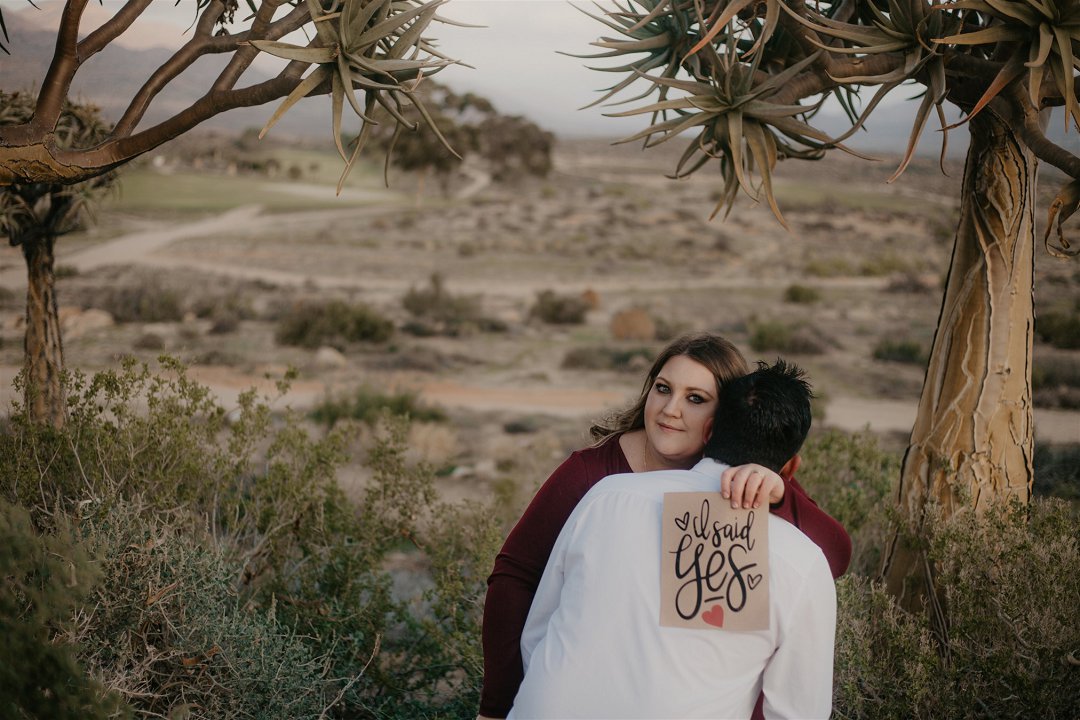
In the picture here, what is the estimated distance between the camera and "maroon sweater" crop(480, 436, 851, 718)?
2.61m

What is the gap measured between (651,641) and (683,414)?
2.93 feet

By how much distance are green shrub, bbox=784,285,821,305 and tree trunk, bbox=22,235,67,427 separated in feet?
69.6

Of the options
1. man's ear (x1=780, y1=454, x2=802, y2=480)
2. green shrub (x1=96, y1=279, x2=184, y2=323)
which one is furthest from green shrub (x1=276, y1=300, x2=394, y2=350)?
man's ear (x1=780, y1=454, x2=802, y2=480)

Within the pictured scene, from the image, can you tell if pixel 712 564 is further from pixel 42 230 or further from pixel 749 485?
pixel 42 230

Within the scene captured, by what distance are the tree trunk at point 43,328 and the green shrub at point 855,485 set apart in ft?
18.0

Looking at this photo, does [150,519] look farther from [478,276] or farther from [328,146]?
[328,146]

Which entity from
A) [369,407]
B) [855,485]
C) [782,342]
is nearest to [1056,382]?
[782,342]

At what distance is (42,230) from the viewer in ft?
21.7

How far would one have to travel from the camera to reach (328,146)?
42875 mm

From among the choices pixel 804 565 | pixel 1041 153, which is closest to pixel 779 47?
pixel 1041 153

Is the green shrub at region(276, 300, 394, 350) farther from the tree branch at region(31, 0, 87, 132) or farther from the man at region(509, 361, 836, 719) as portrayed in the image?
the man at region(509, 361, 836, 719)

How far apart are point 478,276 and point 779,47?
2012cm

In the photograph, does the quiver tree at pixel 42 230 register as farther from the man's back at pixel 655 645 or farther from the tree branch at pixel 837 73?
the man's back at pixel 655 645

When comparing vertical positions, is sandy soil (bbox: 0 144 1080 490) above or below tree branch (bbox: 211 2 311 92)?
below
